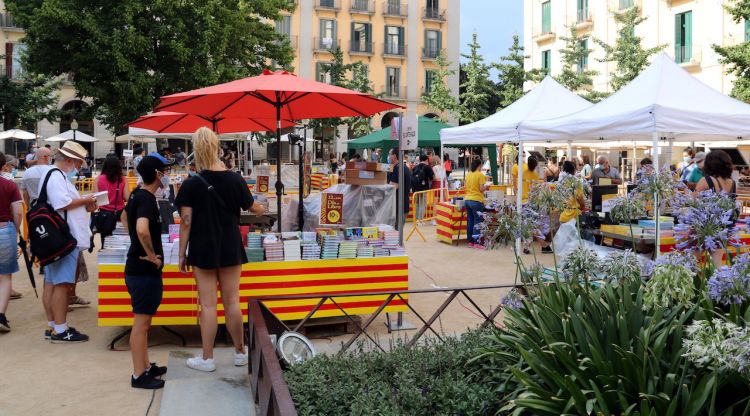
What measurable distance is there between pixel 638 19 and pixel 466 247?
23.5 m

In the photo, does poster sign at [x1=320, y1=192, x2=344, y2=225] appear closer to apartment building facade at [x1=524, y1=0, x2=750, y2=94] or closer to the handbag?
the handbag

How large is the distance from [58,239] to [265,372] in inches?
129

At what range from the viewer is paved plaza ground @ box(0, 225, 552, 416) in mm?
4871

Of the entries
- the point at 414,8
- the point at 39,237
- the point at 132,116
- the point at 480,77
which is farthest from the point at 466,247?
the point at 414,8

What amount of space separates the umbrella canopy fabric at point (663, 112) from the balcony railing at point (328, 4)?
4066cm

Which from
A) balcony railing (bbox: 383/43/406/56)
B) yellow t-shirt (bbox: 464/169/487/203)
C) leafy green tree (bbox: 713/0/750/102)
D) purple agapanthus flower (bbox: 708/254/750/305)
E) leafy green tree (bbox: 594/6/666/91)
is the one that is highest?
balcony railing (bbox: 383/43/406/56)

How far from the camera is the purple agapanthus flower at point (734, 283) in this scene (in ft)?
8.78

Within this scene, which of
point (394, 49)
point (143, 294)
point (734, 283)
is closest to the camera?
point (734, 283)

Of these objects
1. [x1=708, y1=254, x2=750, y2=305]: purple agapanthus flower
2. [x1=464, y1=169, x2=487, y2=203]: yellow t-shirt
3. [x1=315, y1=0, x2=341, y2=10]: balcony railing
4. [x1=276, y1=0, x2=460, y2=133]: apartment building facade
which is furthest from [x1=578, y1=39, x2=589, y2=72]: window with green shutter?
[x1=708, y1=254, x2=750, y2=305]: purple agapanthus flower

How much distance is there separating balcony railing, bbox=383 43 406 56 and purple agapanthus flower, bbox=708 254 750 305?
4822 centimetres

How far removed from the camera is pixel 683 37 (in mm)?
32562

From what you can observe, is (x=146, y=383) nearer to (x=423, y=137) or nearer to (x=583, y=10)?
(x=423, y=137)

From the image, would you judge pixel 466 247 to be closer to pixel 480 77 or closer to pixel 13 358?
pixel 13 358

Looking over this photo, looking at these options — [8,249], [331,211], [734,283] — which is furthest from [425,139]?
[734,283]
